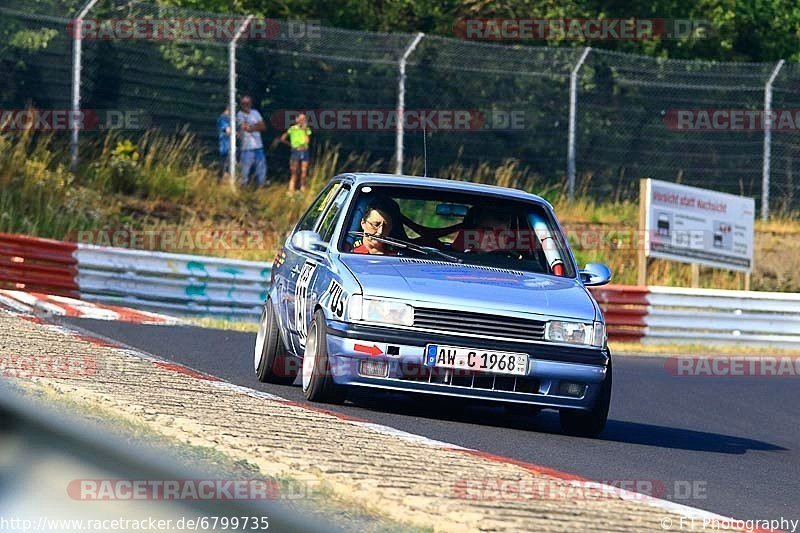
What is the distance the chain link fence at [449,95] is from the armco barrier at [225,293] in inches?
162

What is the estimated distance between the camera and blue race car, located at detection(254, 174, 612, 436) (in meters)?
8.94

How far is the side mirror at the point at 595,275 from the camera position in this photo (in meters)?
10.1

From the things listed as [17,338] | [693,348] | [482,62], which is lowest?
[693,348]

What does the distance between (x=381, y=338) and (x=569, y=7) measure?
24.5 m

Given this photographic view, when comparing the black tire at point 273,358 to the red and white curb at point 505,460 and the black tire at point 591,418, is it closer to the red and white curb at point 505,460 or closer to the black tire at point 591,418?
the red and white curb at point 505,460

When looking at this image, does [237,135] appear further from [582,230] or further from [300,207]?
[582,230]

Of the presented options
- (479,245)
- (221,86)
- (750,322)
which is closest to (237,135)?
(221,86)

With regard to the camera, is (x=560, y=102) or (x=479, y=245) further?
(x=560, y=102)

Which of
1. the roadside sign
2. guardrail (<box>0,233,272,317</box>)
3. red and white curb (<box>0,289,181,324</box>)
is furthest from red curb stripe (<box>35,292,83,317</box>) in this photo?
the roadside sign

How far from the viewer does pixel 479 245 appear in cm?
1011

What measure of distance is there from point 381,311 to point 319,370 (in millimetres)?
561

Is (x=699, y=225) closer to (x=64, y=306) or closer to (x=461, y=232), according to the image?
(x=64, y=306)

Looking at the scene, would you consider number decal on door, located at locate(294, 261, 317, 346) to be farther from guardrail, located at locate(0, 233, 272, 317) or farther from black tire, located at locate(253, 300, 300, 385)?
guardrail, located at locate(0, 233, 272, 317)

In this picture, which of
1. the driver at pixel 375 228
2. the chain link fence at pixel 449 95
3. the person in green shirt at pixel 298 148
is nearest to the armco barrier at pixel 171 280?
the chain link fence at pixel 449 95
